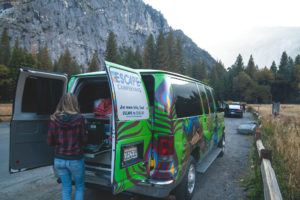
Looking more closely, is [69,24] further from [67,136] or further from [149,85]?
[67,136]

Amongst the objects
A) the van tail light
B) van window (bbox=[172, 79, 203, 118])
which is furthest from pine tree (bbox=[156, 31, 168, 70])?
the van tail light

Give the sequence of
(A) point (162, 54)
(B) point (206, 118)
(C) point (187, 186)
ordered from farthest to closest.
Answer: (A) point (162, 54)
(B) point (206, 118)
(C) point (187, 186)

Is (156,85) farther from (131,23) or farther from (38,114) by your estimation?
(131,23)

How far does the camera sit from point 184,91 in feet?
14.3

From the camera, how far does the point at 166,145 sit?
11.7 ft

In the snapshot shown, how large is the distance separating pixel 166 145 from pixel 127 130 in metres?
0.74

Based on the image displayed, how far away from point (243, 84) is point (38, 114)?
77.6 m

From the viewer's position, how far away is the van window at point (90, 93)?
4551 millimetres

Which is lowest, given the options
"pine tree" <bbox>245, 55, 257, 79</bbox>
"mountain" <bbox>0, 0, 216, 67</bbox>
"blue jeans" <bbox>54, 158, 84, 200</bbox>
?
"blue jeans" <bbox>54, 158, 84, 200</bbox>

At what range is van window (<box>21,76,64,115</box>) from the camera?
3.96 meters

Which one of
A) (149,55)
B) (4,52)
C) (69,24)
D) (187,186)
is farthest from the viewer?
(69,24)

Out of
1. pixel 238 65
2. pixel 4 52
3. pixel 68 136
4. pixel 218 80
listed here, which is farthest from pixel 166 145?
pixel 238 65

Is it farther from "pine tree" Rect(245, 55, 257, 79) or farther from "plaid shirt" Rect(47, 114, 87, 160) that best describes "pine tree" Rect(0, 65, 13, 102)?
"pine tree" Rect(245, 55, 257, 79)

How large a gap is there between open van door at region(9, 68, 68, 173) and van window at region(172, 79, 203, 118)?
6.53 ft
